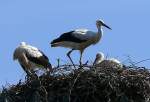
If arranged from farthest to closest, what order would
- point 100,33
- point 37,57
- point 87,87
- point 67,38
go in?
1. point 100,33
2. point 67,38
3. point 37,57
4. point 87,87

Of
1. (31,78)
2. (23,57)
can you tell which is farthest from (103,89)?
(23,57)

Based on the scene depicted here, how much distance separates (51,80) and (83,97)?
79cm

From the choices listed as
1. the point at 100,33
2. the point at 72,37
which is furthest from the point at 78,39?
the point at 100,33

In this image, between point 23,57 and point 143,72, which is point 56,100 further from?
point 23,57

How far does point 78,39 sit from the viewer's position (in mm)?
21188

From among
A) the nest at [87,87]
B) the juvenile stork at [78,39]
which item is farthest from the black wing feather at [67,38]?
the nest at [87,87]

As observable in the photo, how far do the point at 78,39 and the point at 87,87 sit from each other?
4621 millimetres

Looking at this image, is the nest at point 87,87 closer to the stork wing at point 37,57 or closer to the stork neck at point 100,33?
the stork wing at point 37,57

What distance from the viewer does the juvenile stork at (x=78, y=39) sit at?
68.9 ft

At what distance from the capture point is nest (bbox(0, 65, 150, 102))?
651 inches

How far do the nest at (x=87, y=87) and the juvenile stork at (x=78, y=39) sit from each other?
3.82 metres

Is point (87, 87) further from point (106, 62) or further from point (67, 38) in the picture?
point (67, 38)

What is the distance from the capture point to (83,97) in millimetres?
16594

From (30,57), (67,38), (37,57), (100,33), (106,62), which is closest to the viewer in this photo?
(106,62)
